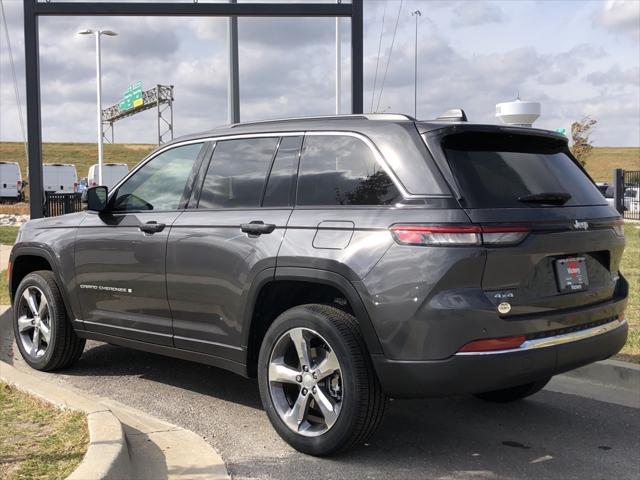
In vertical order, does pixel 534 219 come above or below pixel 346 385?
above

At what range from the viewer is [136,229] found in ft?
16.5

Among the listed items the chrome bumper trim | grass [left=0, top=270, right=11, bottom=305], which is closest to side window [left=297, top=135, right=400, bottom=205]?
the chrome bumper trim

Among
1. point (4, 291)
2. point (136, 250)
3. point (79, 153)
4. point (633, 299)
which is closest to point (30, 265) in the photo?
point (136, 250)

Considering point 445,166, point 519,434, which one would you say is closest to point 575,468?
point 519,434

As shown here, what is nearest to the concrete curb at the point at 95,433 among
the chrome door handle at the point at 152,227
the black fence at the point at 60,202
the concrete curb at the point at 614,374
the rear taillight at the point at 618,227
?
the chrome door handle at the point at 152,227

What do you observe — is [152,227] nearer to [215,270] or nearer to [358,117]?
[215,270]

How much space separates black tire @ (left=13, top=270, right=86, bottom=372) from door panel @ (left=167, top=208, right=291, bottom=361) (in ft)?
4.57

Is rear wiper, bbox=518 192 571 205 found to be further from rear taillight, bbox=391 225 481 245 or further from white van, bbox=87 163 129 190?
white van, bbox=87 163 129 190

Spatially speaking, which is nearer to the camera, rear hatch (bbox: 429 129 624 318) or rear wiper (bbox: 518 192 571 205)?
rear hatch (bbox: 429 129 624 318)

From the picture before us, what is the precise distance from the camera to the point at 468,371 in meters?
3.49

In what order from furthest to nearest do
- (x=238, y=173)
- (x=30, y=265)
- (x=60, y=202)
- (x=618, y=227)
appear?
(x=60, y=202), (x=30, y=265), (x=238, y=173), (x=618, y=227)

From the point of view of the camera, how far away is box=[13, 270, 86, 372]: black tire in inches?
222

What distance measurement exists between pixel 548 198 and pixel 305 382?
5.56ft

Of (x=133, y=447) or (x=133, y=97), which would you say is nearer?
(x=133, y=447)
